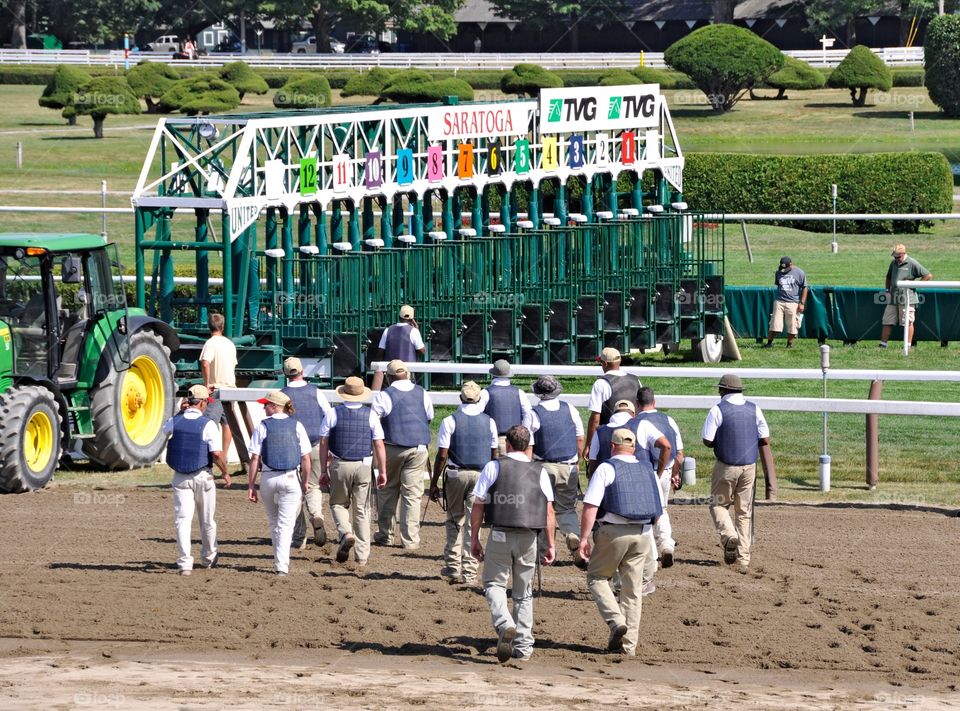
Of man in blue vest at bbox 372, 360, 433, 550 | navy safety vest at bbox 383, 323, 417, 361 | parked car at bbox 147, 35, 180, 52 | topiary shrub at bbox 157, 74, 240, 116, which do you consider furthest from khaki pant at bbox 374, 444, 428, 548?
parked car at bbox 147, 35, 180, 52

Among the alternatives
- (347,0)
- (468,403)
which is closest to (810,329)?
(468,403)

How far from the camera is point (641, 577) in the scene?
8.73m

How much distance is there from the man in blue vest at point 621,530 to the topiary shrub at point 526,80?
121 feet

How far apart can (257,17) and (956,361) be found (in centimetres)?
4740

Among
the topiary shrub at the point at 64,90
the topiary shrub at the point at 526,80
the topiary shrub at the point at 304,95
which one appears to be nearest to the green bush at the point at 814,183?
the topiary shrub at the point at 526,80

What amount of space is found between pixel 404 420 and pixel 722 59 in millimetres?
35891

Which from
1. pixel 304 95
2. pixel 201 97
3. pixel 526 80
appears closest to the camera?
pixel 201 97

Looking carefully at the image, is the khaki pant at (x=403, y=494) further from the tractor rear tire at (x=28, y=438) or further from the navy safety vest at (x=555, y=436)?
the tractor rear tire at (x=28, y=438)

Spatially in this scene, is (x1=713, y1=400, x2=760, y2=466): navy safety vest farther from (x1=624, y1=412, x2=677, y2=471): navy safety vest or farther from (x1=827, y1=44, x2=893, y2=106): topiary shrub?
(x1=827, y1=44, x2=893, y2=106): topiary shrub

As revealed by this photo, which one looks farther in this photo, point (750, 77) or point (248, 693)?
point (750, 77)

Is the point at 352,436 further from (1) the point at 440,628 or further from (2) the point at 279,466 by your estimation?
(1) the point at 440,628

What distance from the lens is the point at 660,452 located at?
32.2 ft

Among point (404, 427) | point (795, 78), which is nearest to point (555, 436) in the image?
point (404, 427)

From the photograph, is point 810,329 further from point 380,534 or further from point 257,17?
point 257,17
